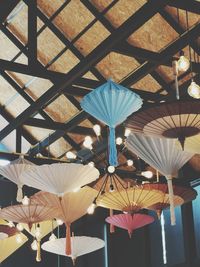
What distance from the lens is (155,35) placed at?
28.6ft

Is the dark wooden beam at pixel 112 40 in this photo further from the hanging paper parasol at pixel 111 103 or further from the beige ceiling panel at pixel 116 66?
the beige ceiling panel at pixel 116 66

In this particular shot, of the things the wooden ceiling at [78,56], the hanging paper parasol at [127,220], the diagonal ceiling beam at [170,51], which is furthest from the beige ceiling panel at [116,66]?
the hanging paper parasol at [127,220]

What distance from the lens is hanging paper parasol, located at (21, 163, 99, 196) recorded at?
6.90 metres

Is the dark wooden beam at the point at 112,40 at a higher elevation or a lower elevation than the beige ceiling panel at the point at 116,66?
lower

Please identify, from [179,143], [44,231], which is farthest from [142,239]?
[179,143]

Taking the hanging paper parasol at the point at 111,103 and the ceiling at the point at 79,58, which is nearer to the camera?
the hanging paper parasol at the point at 111,103

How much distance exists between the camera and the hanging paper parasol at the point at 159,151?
19.9 ft

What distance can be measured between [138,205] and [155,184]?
47 centimetres

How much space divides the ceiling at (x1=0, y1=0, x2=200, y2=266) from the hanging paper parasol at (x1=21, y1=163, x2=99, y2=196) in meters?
0.77

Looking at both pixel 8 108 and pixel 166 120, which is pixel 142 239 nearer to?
pixel 8 108

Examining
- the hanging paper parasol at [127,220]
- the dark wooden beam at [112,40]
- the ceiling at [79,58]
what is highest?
the ceiling at [79,58]

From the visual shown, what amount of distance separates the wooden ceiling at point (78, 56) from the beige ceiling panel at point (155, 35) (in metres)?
0.01

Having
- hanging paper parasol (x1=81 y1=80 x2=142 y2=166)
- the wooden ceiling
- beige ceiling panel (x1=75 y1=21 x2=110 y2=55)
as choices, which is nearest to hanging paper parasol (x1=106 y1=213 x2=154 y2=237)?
the wooden ceiling

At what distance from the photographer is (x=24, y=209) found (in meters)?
8.10
